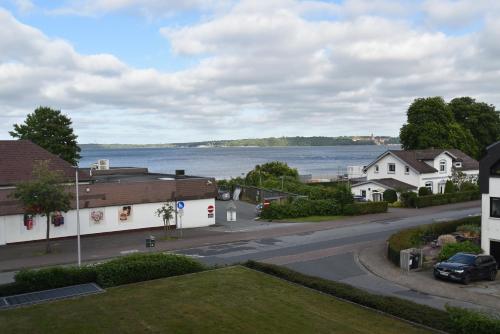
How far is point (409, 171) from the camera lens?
64.2 metres

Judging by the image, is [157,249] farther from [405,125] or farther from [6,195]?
[405,125]

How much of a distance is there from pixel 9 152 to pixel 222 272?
2708cm

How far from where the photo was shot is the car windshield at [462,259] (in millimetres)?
27795

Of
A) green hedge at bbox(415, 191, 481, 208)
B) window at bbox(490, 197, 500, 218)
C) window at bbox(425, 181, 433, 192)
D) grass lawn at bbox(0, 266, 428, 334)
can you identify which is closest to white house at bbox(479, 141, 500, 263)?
window at bbox(490, 197, 500, 218)

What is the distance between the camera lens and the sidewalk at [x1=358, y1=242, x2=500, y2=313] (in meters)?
24.1

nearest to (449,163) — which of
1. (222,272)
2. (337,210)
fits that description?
(337,210)

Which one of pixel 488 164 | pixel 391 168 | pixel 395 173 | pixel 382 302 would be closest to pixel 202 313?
pixel 382 302

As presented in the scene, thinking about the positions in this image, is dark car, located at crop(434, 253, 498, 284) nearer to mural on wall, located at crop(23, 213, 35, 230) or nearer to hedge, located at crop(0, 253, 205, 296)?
hedge, located at crop(0, 253, 205, 296)

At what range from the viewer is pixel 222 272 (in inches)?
978

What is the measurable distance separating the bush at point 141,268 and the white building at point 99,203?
15.5 meters

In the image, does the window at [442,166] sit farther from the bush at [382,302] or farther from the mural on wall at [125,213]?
the bush at [382,302]

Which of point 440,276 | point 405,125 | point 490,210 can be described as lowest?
point 440,276

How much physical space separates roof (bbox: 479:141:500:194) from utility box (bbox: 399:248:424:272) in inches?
249

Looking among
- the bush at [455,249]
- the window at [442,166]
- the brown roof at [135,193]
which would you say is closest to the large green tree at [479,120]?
the window at [442,166]
